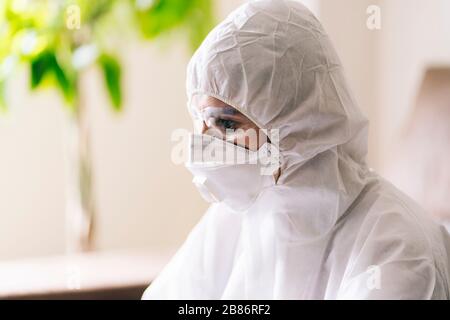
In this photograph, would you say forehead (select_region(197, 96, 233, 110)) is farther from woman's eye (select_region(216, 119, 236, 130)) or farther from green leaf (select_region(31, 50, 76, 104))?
green leaf (select_region(31, 50, 76, 104))

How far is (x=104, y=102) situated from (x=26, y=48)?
61cm

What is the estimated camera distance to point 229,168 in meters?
1.04

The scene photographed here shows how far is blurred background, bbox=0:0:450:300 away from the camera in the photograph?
1925mm

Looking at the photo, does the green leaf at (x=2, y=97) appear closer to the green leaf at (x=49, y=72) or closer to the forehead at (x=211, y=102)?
the green leaf at (x=49, y=72)

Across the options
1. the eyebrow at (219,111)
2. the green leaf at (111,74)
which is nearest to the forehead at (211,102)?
the eyebrow at (219,111)

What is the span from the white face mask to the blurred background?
0.68m

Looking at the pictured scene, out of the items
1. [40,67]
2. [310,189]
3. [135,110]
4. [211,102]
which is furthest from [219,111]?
[135,110]

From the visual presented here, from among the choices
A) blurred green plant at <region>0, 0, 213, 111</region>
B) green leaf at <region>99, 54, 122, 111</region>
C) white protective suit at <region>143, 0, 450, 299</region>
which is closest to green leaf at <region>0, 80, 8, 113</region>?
blurred green plant at <region>0, 0, 213, 111</region>

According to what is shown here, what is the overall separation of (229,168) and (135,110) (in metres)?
1.59

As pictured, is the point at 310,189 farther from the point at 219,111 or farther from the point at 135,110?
the point at 135,110

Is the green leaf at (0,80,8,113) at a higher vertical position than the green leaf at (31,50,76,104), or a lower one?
A: lower

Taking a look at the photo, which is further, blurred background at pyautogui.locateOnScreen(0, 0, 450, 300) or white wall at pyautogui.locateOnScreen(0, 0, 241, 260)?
Answer: white wall at pyautogui.locateOnScreen(0, 0, 241, 260)
